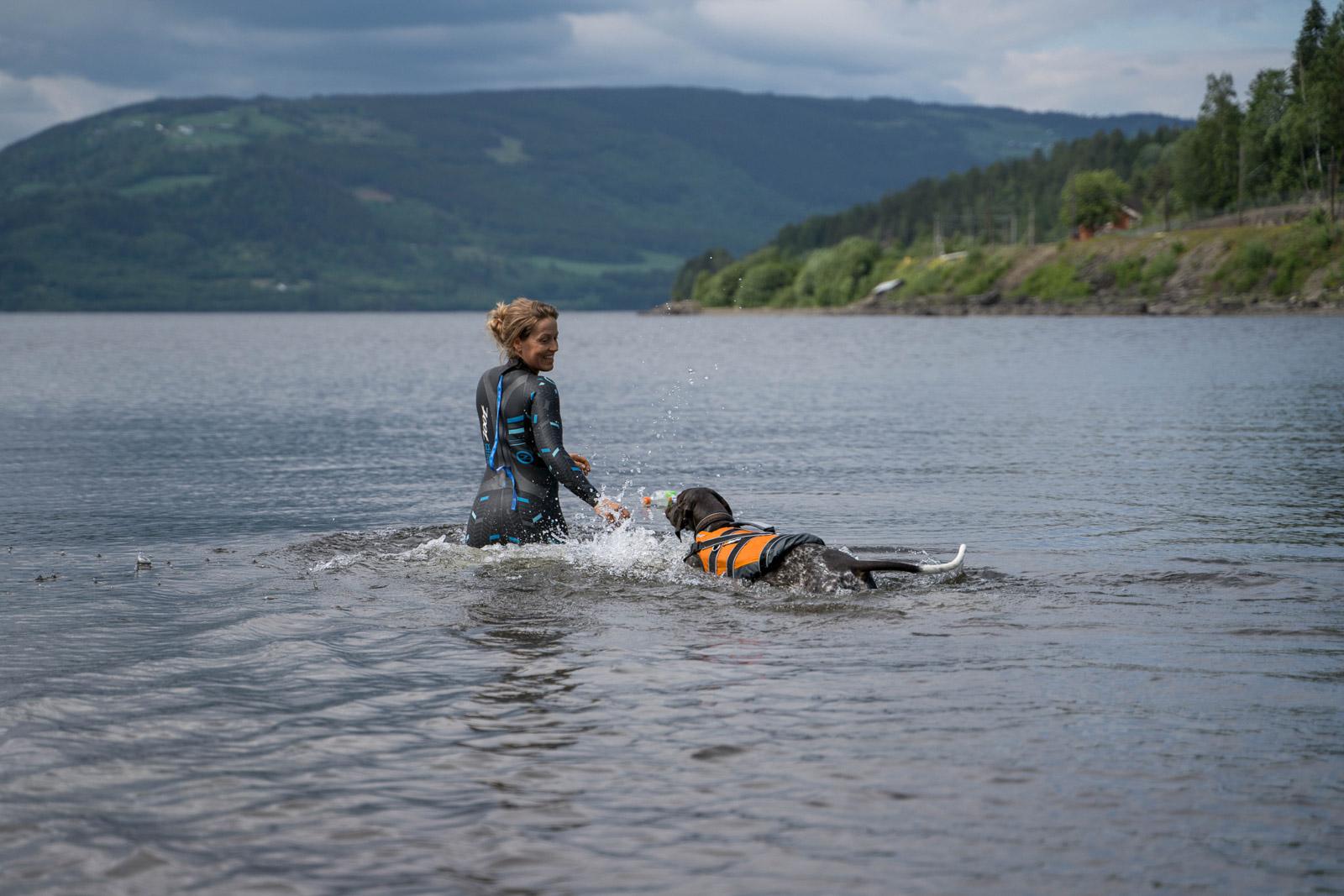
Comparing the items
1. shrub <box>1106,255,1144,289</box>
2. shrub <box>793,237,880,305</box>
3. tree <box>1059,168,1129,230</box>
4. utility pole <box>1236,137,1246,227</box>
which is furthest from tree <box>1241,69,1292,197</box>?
shrub <box>793,237,880,305</box>

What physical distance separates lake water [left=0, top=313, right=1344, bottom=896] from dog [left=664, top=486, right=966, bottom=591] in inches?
8.5

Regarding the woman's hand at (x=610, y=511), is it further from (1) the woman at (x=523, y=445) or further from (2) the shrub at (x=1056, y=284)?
(2) the shrub at (x=1056, y=284)

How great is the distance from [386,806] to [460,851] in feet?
2.28

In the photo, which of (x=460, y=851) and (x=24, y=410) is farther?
(x=24, y=410)

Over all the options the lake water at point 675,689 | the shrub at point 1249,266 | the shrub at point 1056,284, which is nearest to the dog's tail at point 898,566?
the lake water at point 675,689

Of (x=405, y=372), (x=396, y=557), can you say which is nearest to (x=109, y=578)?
(x=396, y=557)

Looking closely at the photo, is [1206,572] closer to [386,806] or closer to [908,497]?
[908,497]

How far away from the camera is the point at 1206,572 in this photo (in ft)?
39.0

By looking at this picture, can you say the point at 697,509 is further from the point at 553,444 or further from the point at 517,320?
the point at 517,320

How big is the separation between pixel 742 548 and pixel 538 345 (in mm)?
2663

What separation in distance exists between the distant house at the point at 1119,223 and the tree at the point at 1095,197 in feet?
1.80

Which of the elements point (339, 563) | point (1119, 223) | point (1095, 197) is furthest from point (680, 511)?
point (1119, 223)

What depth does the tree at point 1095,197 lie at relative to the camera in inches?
6850

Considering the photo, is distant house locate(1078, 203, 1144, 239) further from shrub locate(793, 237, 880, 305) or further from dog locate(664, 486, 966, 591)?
dog locate(664, 486, 966, 591)
